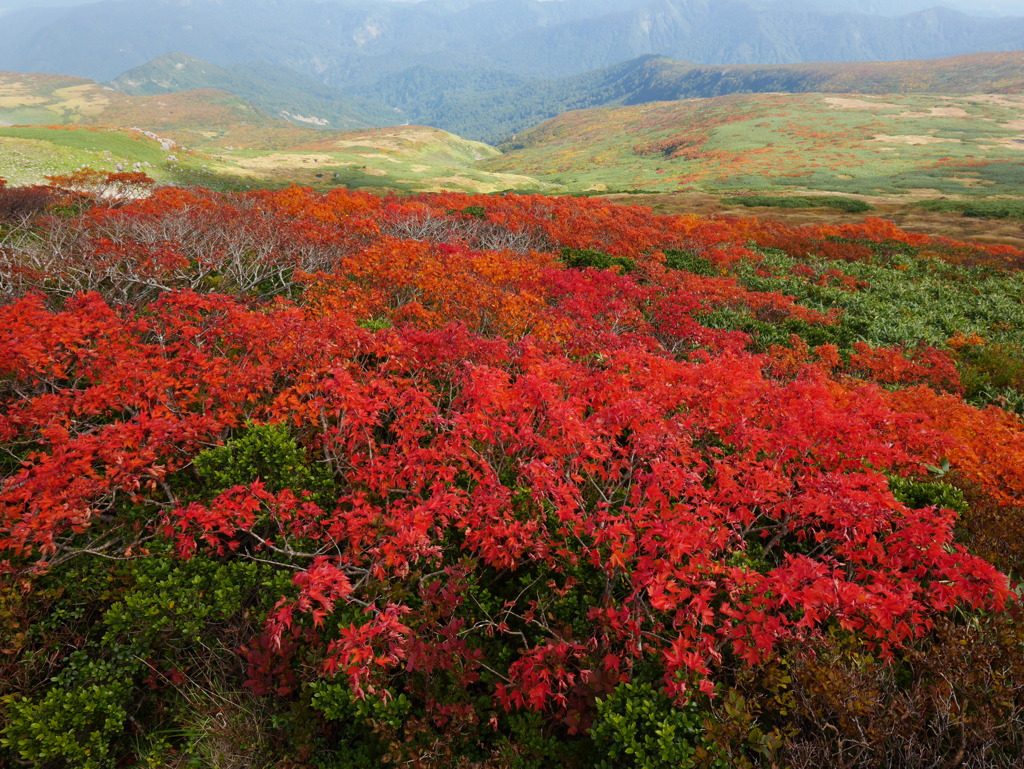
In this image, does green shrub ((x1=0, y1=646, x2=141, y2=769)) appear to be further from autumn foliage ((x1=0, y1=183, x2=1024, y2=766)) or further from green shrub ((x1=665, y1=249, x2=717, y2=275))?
green shrub ((x1=665, y1=249, x2=717, y2=275))

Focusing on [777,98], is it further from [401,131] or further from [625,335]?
[625,335]

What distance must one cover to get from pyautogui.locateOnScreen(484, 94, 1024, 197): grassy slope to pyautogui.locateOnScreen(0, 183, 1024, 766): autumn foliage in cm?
7464

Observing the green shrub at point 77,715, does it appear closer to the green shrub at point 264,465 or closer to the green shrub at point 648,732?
the green shrub at point 264,465

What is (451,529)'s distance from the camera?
675 cm

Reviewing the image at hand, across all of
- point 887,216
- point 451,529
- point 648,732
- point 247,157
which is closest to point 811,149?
point 887,216

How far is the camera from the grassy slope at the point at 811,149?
7131cm

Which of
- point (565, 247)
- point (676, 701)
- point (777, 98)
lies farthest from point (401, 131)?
point (676, 701)

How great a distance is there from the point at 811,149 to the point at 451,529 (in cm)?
12211

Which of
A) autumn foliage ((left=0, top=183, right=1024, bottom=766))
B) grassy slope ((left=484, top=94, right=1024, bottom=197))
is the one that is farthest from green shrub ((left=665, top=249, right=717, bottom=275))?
grassy slope ((left=484, top=94, right=1024, bottom=197))

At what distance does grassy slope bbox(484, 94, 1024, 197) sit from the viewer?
7131 centimetres

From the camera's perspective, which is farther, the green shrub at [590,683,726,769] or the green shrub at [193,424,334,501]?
the green shrub at [193,424,334,501]

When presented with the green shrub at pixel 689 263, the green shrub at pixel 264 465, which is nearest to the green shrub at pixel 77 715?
the green shrub at pixel 264 465

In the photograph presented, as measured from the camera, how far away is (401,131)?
140 meters

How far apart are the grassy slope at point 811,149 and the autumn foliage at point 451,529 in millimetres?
74637
